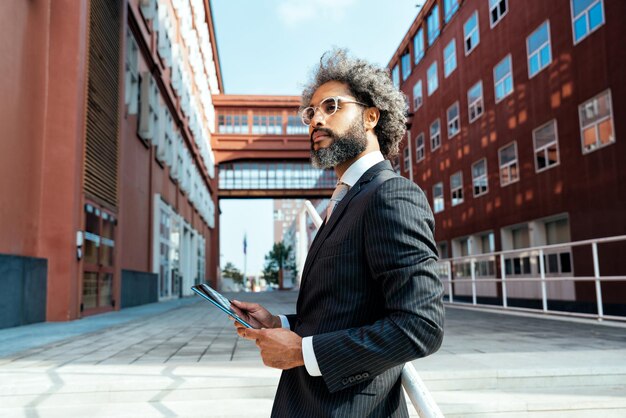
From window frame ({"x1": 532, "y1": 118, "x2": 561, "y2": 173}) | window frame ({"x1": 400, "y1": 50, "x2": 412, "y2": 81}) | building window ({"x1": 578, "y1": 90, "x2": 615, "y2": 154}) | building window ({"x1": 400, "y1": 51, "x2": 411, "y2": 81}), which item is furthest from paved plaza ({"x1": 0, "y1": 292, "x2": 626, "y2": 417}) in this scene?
building window ({"x1": 400, "y1": 51, "x2": 411, "y2": 81})

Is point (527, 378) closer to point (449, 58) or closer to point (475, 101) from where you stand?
point (475, 101)

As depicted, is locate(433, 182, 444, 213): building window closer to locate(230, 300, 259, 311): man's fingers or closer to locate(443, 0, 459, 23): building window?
locate(443, 0, 459, 23): building window

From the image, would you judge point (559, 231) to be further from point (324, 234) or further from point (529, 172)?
point (324, 234)

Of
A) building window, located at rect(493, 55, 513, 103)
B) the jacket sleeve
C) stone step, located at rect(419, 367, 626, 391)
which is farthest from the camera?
building window, located at rect(493, 55, 513, 103)

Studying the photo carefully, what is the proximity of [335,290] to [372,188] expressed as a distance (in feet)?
0.91

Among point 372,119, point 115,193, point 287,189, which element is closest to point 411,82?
point 287,189

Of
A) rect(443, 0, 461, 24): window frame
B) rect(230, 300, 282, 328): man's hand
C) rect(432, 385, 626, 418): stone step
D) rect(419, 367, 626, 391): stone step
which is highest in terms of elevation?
rect(443, 0, 461, 24): window frame

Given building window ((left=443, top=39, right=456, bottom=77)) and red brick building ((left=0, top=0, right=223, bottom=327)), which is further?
building window ((left=443, top=39, right=456, bottom=77))

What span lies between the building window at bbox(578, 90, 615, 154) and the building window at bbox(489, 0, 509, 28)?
6076 millimetres

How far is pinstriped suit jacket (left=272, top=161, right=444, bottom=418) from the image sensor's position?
3.96ft

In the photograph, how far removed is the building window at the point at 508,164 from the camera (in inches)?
671

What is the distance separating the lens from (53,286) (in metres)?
9.05

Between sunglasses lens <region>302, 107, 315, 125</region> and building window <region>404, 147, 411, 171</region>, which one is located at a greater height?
building window <region>404, 147, 411, 171</region>

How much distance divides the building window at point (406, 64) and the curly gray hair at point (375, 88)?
2860cm
